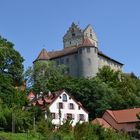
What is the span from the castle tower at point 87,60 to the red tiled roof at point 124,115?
40235mm

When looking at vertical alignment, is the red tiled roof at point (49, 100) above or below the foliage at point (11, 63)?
below

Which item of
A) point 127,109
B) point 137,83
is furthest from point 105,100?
point 137,83

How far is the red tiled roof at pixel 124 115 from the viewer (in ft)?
285

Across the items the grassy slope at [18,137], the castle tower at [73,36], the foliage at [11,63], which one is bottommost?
the grassy slope at [18,137]

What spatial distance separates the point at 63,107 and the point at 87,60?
147ft

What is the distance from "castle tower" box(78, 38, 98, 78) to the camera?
12938cm

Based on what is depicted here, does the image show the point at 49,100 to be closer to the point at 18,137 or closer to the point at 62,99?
the point at 62,99

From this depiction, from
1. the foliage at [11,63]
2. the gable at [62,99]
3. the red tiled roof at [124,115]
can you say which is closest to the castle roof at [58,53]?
the gable at [62,99]

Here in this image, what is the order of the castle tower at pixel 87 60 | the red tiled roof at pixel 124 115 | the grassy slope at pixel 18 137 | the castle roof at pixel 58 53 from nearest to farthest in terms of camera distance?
the grassy slope at pixel 18 137 → the red tiled roof at pixel 124 115 → the castle tower at pixel 87 60 → the castle roof at pixel 58 53

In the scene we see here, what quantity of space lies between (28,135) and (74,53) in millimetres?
78610

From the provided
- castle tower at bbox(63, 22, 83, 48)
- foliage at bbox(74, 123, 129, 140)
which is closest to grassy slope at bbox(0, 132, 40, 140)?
foliage at bbox(74, 123, 129, 140)

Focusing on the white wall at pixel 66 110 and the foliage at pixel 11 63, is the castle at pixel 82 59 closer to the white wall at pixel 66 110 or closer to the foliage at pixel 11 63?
the white wall at pixel 66 110

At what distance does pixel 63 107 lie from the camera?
8669cm

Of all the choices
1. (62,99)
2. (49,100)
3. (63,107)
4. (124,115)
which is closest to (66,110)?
(63,107)
